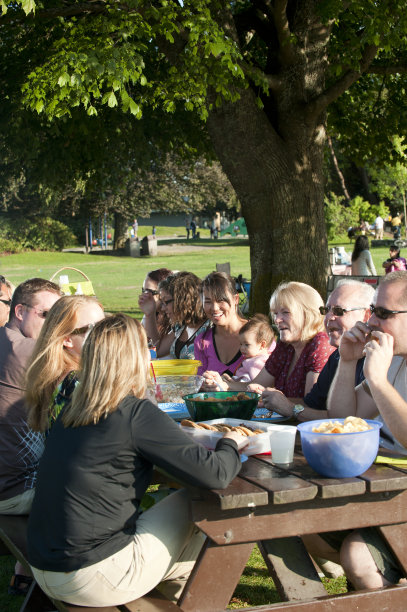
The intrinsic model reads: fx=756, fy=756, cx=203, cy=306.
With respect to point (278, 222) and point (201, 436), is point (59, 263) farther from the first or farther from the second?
point (201, 436)

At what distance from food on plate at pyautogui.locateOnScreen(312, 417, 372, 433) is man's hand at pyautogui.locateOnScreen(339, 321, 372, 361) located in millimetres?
796

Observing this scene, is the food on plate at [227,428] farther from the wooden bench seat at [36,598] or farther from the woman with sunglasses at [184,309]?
the woman with sunglasses at [184,309]

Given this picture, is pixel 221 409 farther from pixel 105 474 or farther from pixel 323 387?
pixel 105 474

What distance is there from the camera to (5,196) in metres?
52.8

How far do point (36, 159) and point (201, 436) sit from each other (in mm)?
11609

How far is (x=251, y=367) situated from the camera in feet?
17.6

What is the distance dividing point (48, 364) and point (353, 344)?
1.46m

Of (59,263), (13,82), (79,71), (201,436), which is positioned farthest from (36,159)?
(59,263)

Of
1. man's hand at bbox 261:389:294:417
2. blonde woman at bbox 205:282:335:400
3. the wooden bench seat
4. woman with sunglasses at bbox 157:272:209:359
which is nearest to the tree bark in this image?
woman with sunglasses at bbox 157:272:209:359

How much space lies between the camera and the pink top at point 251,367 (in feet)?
17.5

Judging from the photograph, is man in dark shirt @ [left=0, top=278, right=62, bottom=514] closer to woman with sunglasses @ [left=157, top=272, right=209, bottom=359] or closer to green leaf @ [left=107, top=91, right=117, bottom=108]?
woman with sunglasses @ [left=157, top=272, right=209, bottom=359]

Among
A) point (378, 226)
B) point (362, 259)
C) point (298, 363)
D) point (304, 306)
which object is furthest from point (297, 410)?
point (378, 226)

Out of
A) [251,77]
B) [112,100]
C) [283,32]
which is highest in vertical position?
[283,32]

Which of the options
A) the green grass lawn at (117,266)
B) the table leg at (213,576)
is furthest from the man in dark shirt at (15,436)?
the green grass lawn at (117,266)
